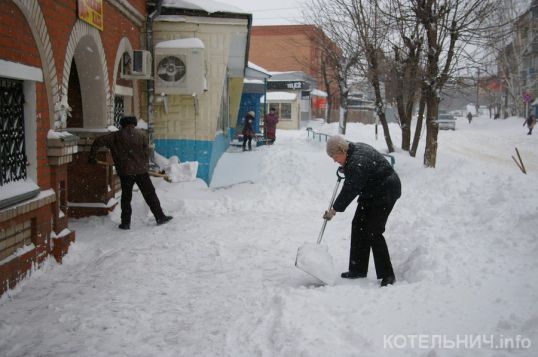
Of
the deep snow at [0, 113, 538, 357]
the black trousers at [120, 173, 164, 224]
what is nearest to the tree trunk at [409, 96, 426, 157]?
the deep snow at [0, 113, 538, 357]

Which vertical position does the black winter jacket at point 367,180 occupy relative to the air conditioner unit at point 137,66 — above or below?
below

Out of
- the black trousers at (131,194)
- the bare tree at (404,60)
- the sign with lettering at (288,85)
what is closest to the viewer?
the black trousers at (131,194)

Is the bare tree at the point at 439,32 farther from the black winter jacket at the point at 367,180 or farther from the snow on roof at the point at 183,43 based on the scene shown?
the black winter jacket at the point at 367,180

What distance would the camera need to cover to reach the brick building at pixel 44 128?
4418 mm

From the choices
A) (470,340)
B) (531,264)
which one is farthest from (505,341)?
(531,264)

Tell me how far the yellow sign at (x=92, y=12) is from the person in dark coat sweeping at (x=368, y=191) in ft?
12.7

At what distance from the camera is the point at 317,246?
457 cm

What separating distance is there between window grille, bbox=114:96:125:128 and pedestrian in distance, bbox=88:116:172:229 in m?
1.88

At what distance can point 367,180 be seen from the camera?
4480mm

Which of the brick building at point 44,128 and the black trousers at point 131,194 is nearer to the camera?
the brick building at point 44,128

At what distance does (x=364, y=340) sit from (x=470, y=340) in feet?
2.17

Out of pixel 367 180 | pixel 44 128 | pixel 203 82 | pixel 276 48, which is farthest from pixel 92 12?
pixel 276 48

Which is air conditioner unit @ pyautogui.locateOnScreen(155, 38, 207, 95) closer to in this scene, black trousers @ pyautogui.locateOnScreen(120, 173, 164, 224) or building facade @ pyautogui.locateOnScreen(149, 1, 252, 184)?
building facade @ pyautogui.locateOnScreen(149, 1, 252, 184)

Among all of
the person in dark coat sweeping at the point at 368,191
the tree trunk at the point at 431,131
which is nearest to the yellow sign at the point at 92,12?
the person in dark coat sweeping at the point at 368,191
